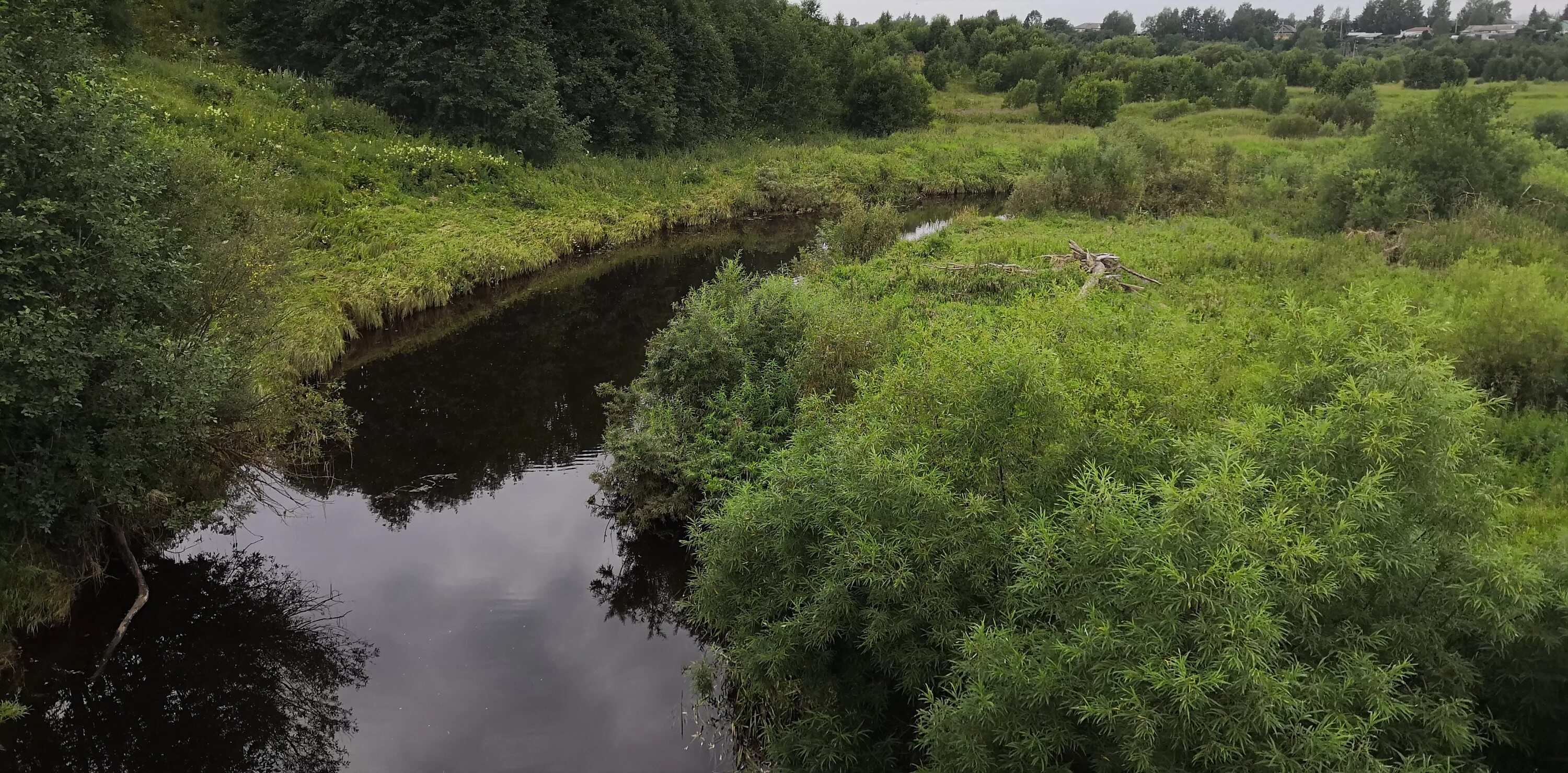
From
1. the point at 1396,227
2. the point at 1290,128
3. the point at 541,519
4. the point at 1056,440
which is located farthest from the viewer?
the point at 1290,128

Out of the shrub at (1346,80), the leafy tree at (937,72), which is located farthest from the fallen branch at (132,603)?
the leafy tree at (937,72)

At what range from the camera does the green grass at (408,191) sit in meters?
20.4

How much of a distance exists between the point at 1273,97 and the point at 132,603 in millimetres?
65101

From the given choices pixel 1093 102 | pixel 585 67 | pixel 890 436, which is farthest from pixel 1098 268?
pixel 1093 102

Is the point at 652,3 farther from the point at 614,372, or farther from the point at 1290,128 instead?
the point at 1290,128

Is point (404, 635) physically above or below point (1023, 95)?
below

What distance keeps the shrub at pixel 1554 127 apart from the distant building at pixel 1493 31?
8372 cm

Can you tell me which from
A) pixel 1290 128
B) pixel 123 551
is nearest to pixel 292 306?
pixel 123 551

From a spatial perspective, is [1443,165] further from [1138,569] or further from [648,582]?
[1138,569]

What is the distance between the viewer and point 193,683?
972 cm

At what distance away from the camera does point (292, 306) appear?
60.6ft

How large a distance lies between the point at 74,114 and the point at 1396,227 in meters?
26.6

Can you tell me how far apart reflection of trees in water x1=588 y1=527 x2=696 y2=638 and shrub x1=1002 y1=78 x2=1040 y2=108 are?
61.1 meters

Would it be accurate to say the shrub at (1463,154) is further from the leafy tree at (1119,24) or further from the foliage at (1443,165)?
the leafy tree at (1119,24)
